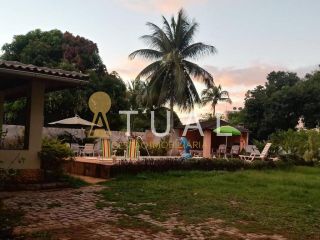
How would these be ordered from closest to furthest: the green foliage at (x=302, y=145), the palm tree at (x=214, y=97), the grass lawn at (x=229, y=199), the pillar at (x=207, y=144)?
the grass lawn at (x=229, y=199) < the green foliage at (x=302, y=145) < the pillar at (x=207, y=144) < the palm tree at (x=214, y=97)

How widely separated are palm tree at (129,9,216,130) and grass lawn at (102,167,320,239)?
15344mm

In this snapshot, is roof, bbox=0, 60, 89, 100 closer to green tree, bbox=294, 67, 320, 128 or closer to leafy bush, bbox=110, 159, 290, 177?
leafy bush, bbox=110, 159, 290, 177

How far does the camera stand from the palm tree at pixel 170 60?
93.1 feet

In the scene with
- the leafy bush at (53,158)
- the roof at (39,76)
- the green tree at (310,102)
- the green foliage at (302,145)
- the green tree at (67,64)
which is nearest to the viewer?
the roof at (39,76)

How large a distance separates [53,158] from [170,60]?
1915 centimetres

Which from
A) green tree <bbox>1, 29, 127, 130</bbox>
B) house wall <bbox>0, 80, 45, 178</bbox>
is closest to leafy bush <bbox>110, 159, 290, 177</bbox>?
house wall <bbox>0, 80, 45, 178</bbox>

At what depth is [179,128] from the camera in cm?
3114

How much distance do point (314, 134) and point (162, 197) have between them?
55.0ft

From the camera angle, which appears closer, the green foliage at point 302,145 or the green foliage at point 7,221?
the green foliage at point 7,221

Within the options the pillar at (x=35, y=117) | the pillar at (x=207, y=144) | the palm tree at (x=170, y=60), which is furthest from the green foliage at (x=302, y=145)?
the pillar at (x=35, y=117)

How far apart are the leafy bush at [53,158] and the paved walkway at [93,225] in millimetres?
1685

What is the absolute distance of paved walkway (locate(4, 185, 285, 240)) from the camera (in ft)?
19.2

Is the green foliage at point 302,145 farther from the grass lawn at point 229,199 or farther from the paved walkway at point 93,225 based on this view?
the paved walkway at point 93,225

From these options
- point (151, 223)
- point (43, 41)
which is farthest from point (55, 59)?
point (151, 223)
